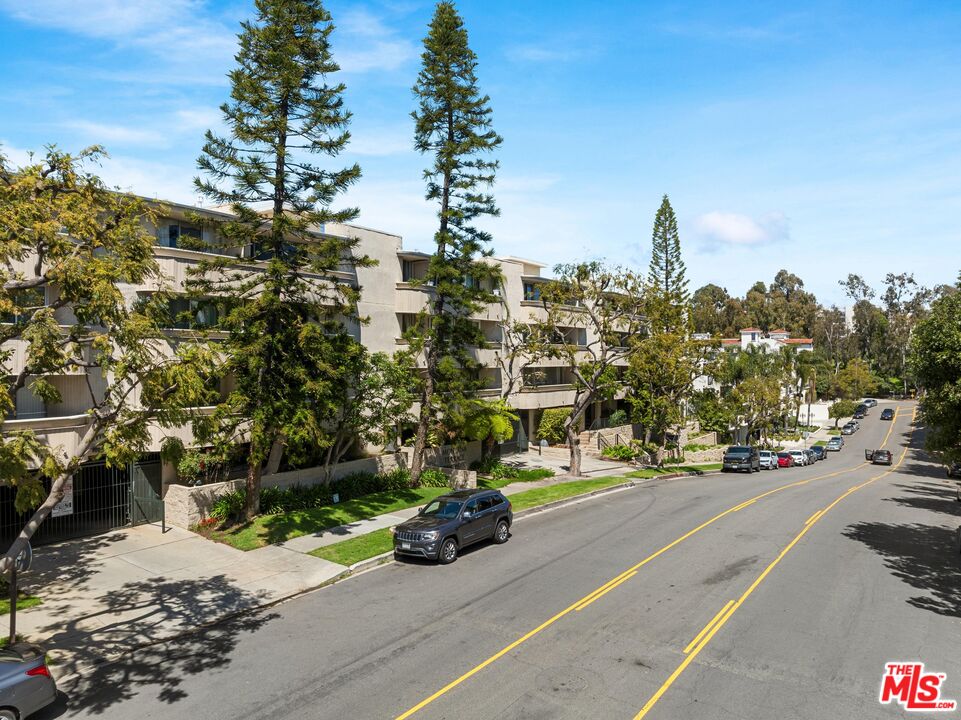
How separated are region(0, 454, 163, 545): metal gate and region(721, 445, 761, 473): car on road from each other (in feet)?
126

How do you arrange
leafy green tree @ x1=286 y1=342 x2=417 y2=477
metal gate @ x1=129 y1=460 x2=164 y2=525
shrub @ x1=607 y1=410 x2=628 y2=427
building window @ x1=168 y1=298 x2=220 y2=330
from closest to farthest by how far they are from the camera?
metal gate @ x1=129 y1=460 x2=164 y2=525
building window @ x1=168 y1=298 x2=220 y2=330
leafy green tree @ x1=286 y1=342 x2=417 y2=477
shrub @ x1=607 y1=410 x2=628 y2=427

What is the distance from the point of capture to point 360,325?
99.7 ft

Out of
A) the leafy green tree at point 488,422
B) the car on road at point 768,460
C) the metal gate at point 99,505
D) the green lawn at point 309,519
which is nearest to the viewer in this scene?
the metal gate at point 99,505

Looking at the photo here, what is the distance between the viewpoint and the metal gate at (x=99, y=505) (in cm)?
1922

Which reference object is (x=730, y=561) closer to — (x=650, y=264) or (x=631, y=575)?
(x=631, y=575)

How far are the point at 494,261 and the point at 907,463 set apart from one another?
46.2 m

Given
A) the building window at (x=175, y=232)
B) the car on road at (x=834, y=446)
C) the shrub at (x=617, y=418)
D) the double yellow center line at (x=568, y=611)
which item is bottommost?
the car on road at (x=834, y=446)

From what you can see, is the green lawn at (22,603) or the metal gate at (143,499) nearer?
the green lawn at (22,603)

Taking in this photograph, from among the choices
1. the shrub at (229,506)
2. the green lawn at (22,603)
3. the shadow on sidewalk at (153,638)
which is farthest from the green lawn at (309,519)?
the green lawn at (22,603)

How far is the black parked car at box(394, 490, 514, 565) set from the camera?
58.0ft

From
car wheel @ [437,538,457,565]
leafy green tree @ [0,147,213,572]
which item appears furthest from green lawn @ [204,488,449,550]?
leafy green tree @ [0,147,213,572]

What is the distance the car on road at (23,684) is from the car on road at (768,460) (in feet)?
167

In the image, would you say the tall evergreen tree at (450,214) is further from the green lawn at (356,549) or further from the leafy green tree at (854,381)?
the leafy green tree at (854,381)
